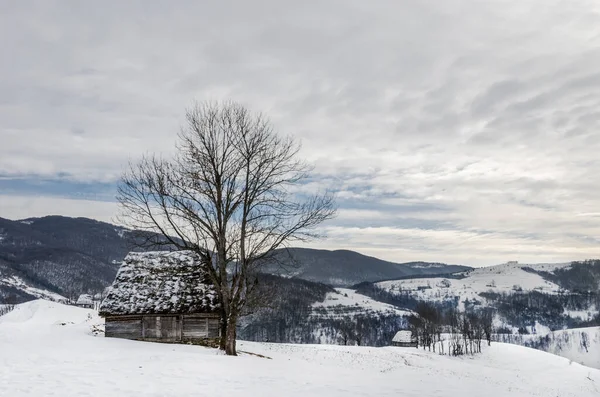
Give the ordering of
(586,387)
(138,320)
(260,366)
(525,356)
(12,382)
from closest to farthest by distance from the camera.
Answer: (12,382), (260,366), (138,320), (586,387), (525,356)

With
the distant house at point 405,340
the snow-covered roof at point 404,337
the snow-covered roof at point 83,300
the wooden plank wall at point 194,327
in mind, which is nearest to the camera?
the wooden plank wall at point 194,327

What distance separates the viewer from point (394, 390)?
14.6 m

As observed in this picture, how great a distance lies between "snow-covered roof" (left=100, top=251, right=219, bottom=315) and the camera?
32312mm

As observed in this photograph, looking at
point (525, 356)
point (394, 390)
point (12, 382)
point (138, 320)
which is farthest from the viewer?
point (525, 356)

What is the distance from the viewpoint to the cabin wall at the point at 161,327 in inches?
1275

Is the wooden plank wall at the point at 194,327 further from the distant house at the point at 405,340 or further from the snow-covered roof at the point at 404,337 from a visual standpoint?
the snow-covered roof at the point at 404,337

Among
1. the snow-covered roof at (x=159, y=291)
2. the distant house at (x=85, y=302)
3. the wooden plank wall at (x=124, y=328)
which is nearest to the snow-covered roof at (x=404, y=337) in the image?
the snow-covered roof at (x=159, y=291)

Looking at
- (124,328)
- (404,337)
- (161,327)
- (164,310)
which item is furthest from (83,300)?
(164,310)

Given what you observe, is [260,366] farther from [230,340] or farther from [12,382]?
[12,382]

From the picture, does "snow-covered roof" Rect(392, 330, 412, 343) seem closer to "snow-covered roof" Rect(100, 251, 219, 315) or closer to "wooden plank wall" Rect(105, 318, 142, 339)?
"snow-covered roof" Rect(100, 251, 219, 315)

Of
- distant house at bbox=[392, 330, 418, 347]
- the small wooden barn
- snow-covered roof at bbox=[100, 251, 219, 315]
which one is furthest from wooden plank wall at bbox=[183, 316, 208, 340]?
distant house at bbox=[392, 330, 418, 347]

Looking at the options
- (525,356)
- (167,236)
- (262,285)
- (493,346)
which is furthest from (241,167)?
(493,346)

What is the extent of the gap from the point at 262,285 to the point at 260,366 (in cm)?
769

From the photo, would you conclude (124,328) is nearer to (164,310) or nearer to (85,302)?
(164,310)
